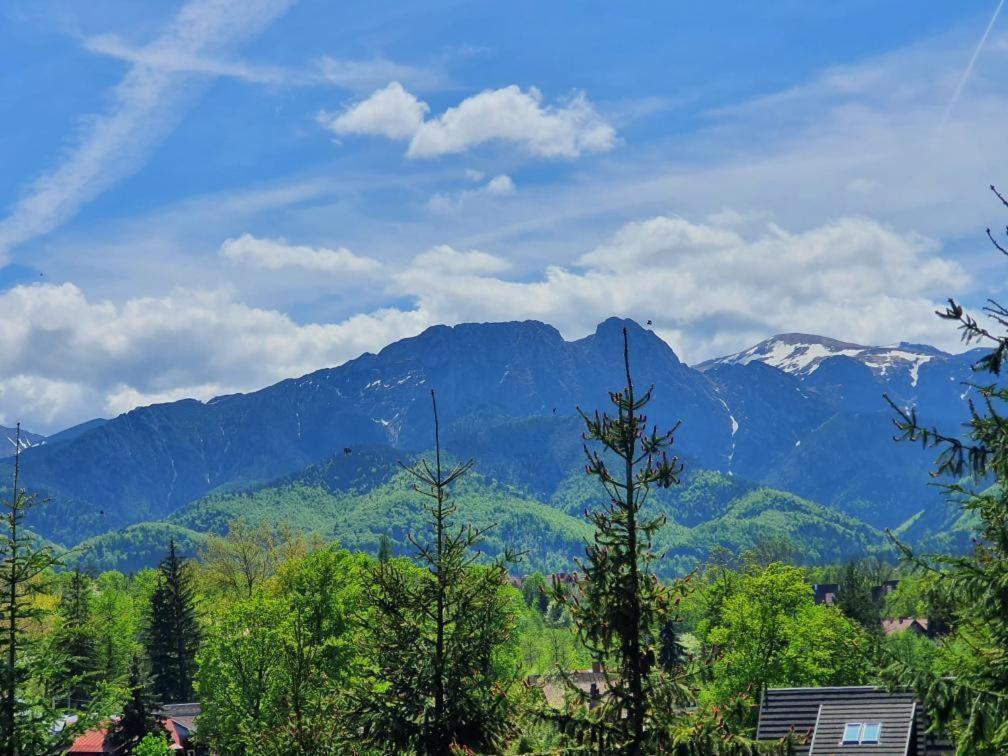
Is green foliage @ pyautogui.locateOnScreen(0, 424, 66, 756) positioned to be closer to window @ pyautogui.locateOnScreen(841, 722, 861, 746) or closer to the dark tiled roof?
the dark tiled roof

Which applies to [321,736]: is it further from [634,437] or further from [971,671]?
[971,671]

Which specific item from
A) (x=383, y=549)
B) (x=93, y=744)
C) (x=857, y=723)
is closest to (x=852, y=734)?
(x=857, y=723)

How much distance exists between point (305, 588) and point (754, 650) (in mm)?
25083

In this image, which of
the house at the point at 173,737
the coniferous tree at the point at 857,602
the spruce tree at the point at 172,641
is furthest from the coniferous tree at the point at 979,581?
the coniferous tree at the point at 857,602

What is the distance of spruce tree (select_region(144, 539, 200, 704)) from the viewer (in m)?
81.8

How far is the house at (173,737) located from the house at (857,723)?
32.8 m

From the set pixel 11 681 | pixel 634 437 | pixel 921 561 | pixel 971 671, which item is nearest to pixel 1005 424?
pixel 921 561

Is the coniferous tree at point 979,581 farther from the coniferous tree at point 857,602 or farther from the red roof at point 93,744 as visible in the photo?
the coniferous tree at point 857,602

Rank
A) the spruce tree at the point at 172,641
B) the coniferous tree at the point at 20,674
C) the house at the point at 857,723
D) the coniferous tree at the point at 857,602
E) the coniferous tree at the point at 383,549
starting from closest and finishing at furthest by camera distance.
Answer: the coniferous tree at the point at 20,674, the coniferous tree at the point at 383,549, the house at the point at 857,723, the spruce tree at the point at 172,641, the coniferous tree at the point at 857,602

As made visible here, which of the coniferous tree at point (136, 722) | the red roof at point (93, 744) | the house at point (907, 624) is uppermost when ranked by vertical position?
the house at point (907, 624)

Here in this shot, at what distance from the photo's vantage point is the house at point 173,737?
2586 inches

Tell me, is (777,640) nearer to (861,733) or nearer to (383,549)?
(861,733)

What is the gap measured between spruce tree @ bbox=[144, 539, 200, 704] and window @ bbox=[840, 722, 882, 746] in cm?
5170

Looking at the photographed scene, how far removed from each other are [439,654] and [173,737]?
5496cm
